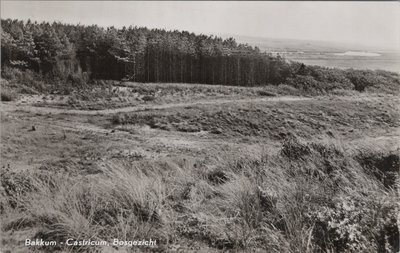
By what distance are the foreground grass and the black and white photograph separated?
0.06 ft

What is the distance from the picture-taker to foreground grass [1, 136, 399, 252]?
3521mm

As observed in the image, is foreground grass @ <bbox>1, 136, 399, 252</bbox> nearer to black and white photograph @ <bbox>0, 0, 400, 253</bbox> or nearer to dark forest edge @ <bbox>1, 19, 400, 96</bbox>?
black and white photograph @ <bbox>0, 0, 400, 253</bbox>

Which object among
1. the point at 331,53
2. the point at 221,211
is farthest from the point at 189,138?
the point at 221,211

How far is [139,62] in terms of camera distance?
1145 cm

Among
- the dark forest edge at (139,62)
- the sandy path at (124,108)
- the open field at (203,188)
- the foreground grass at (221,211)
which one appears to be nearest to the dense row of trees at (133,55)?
the dark forest edge at (139,62)

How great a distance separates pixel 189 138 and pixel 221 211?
25.5ft

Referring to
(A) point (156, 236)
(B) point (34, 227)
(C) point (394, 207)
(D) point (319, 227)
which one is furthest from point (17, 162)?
(C) point (394, 207)

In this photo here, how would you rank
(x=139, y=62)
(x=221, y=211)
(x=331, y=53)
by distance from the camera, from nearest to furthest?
1. (x=221, y=211)
2. (x=331, y=53)
3. (x=139, y=62)

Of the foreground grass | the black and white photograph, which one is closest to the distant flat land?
the black and white photograph

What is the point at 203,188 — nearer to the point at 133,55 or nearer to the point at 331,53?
the point at 331,53

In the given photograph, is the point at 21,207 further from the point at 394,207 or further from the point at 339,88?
the point at 339,88

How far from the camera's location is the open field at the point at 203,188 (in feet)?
11.7

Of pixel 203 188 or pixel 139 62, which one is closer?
pixel 203 188

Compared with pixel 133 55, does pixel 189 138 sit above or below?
below
